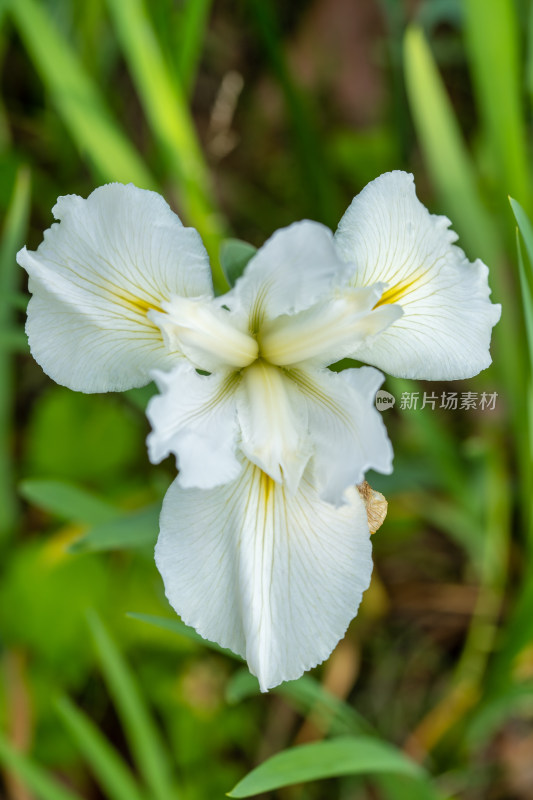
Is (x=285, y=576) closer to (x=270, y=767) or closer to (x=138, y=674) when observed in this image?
(x=270, y=767)

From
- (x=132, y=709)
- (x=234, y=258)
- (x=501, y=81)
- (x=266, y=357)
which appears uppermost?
(x=501, y=81)

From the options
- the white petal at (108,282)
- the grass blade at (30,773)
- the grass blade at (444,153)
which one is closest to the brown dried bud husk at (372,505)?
the white petal at (108,282)

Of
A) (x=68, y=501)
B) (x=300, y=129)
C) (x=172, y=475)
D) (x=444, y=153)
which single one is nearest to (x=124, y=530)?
(x=68, y=501)

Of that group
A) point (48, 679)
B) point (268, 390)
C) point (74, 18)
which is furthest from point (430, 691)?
point (74, 18)

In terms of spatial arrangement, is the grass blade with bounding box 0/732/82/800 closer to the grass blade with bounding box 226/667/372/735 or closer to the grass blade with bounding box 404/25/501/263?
the grass blade with bounding box 226/667/372/735

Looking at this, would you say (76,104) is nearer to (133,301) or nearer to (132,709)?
(133,301)
